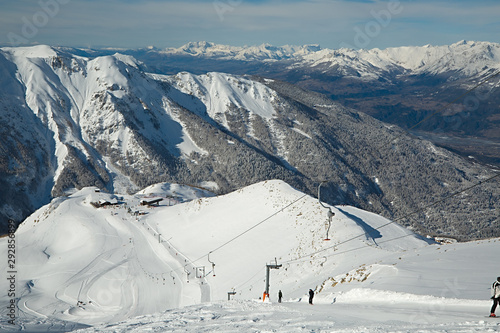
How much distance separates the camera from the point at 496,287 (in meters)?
14.6

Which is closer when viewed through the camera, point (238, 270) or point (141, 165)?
point (238, 270)

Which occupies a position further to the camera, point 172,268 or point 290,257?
point 172,268

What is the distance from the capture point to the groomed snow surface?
17359 mm

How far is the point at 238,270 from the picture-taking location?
39.4m

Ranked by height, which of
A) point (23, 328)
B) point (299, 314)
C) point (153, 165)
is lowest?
point (23, 328)

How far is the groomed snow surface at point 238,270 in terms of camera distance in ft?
57.0

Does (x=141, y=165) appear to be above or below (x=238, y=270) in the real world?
above

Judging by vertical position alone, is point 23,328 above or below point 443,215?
below

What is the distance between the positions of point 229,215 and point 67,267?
2113 cm

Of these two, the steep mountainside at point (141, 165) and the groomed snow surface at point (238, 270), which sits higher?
the steep mountainside at point (141, 165)

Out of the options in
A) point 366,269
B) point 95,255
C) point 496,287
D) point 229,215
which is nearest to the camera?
point 496,287

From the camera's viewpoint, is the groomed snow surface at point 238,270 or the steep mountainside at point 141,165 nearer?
the groomed snow surface at point 238,270

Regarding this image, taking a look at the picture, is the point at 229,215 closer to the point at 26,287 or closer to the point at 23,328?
the point at 26,287

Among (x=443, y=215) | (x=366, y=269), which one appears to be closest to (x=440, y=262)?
(x=366, y=269)
